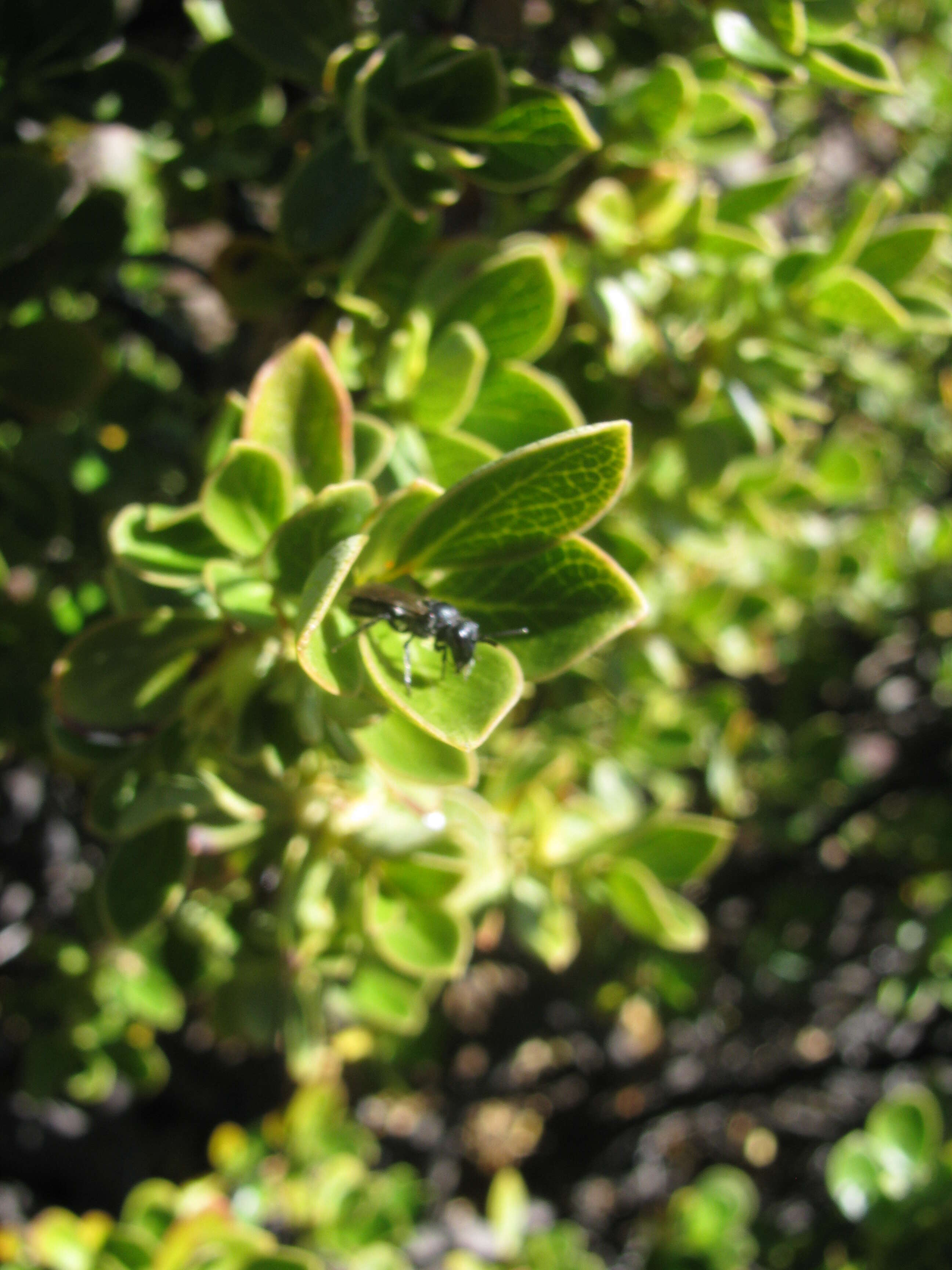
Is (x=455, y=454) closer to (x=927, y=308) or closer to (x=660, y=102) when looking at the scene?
(x=660, y=102)

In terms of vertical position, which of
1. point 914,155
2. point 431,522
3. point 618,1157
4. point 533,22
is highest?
point 533,22

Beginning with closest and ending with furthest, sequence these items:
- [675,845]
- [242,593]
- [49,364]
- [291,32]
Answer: [242,593] → [291,32] → [49,364] → [675,845]

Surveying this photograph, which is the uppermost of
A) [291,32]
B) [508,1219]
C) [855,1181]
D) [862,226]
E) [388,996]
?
[291,32]

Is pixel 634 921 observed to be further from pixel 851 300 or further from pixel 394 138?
pixel 394 138

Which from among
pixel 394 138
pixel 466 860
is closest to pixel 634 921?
pixel 466 860

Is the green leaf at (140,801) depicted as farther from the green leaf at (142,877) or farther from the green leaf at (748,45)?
the green leaf at (748,45)

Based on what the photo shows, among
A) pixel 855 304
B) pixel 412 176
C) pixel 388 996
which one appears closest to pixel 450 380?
pixel 412 176
